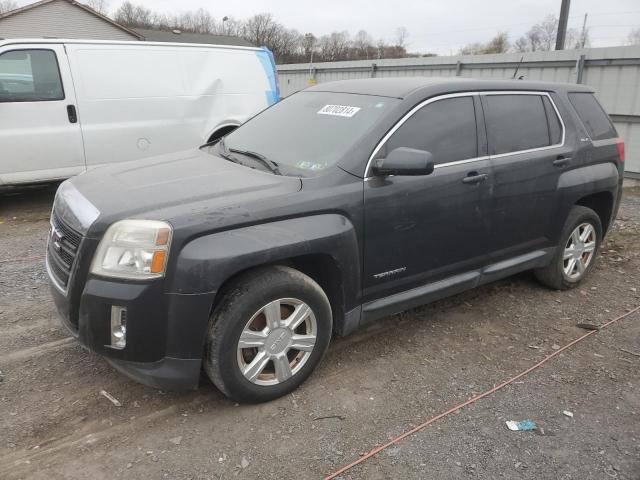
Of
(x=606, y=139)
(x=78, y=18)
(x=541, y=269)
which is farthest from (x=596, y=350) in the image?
(x=78, y=18)

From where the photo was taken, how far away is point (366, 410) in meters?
2.88

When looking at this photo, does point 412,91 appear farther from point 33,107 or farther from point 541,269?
point 33,107

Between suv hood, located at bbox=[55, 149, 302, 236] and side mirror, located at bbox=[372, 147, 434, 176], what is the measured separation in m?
0.53

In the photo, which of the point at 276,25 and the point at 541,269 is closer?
the point at 541,269

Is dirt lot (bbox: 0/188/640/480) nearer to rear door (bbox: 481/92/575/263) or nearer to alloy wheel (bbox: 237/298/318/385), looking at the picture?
alloy wheel (bbox: 237/298/318/385)

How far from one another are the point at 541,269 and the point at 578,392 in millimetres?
1551

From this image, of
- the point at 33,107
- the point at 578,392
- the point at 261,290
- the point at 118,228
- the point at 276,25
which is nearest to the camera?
the point at 118,228

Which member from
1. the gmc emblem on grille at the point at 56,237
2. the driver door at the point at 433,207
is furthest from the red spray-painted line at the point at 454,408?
the gmc emblem on grille at the point at 56,237

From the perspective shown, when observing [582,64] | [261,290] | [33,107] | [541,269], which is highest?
[582,64]

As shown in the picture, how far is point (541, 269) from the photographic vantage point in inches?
177

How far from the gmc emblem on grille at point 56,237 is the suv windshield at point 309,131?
3.89ft

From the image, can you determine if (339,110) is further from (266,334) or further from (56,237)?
(56,237)

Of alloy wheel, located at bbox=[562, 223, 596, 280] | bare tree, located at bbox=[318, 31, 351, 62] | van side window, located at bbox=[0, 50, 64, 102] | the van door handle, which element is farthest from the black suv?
bare tree, located at bbox=[318, 31, 351, 62]

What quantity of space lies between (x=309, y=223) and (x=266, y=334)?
641mm
